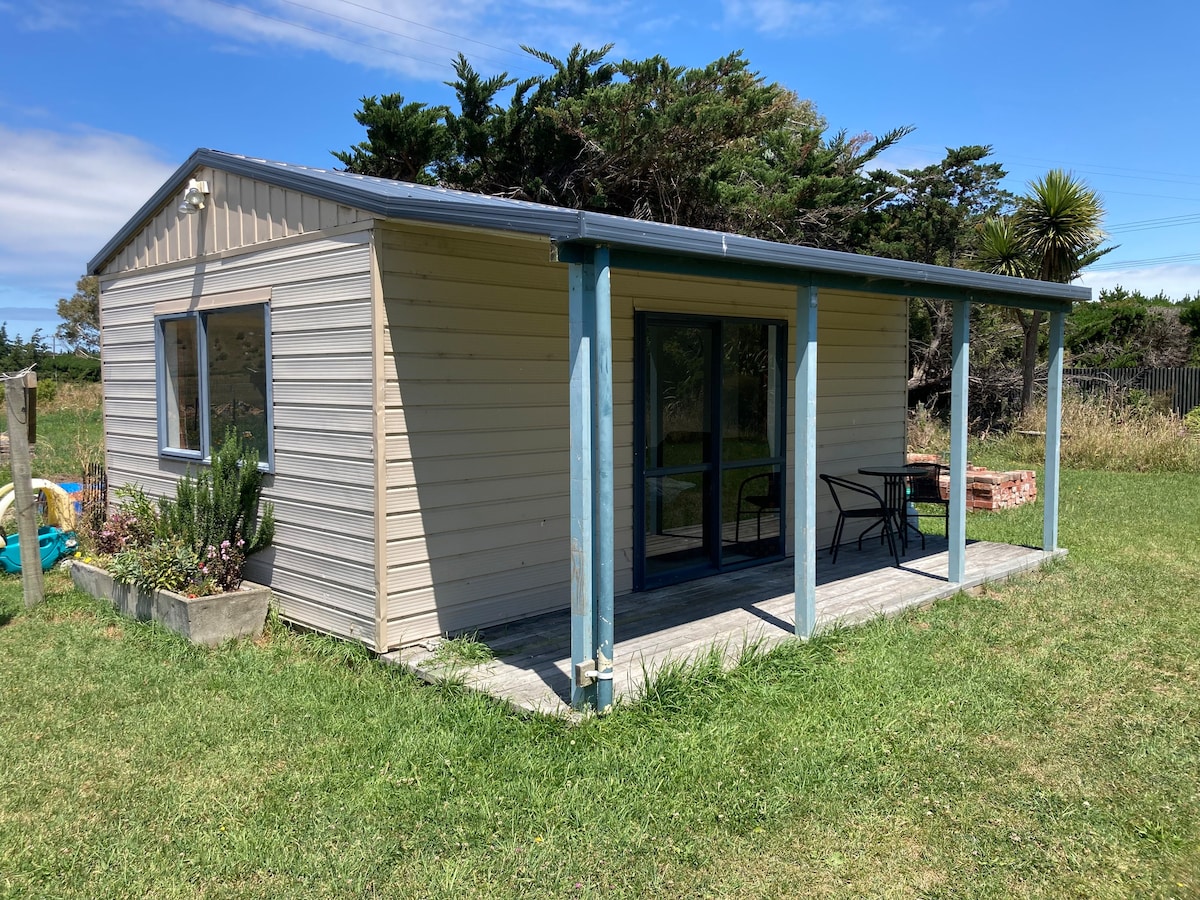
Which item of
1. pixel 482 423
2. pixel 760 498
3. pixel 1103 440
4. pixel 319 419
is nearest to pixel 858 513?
pixel 760 498

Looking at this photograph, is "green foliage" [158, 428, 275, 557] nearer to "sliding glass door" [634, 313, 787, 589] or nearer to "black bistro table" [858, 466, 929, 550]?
"sliding glass door" [634, 313, 787, 589]

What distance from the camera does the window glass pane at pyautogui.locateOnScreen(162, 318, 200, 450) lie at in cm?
608

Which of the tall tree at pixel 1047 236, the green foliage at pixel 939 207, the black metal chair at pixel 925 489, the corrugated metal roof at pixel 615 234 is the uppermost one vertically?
the green foliage at pixel 939 207

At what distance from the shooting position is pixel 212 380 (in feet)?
19.3

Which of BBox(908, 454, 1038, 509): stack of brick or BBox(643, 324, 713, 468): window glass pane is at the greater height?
BBox(643, 324, 713, 468): window glass pane

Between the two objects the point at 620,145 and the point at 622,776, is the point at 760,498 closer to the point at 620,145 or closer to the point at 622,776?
the point at 622,776

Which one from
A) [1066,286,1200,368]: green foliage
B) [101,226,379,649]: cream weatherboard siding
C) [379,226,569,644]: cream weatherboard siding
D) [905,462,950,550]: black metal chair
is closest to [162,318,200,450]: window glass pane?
[101,226,379,649]: cream weatherboard siding

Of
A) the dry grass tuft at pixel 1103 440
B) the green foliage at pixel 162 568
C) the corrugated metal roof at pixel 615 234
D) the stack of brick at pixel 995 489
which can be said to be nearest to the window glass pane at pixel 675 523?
the corrugated metal roof at pixel 615 234

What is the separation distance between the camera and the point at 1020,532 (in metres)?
8.41

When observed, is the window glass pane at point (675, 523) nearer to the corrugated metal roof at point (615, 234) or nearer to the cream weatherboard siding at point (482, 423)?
the cream weatherboard siding at point (482, 423)

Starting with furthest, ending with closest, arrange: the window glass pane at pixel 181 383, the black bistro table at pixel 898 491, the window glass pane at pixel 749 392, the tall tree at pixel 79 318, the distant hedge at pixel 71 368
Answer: the tall tree at pixel 79 318, the distant hedge at pixel 71 368, the black bistro table at pixel 898 491, the window glass pane at pixel 749 392, the window glass pane at pixel 181 383

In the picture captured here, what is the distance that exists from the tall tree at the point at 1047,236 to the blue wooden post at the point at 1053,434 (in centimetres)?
869

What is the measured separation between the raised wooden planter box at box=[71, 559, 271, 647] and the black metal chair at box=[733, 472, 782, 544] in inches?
134

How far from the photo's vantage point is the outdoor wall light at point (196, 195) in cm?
573
